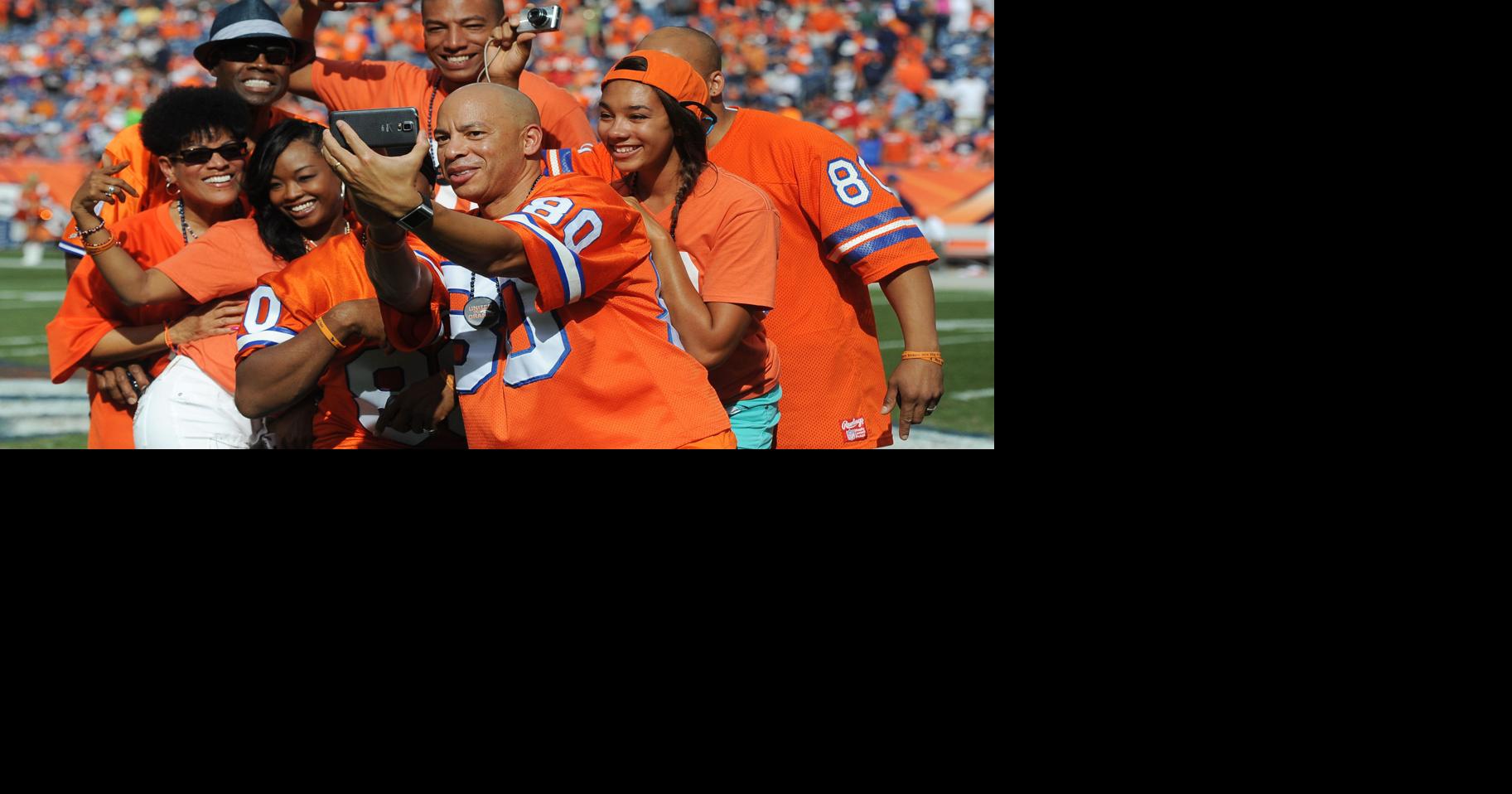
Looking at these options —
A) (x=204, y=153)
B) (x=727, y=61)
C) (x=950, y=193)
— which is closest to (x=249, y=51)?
(x=204, y=153)

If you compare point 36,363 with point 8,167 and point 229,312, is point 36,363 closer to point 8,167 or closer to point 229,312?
point 229,312

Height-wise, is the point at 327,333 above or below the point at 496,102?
below

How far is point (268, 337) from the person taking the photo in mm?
2564

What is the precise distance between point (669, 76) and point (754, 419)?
0.76 metres

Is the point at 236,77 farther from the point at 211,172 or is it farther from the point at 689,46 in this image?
the point at 689,46

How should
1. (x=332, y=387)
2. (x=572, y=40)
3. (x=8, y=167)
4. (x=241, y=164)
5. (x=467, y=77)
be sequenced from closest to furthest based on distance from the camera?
(x=332, y=387) → (x=241, y=164) → (x=467, y=77) → (x=8, y=167) → (x=572, y=40)

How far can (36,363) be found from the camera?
8641 mm

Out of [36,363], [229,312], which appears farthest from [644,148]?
[36,363]

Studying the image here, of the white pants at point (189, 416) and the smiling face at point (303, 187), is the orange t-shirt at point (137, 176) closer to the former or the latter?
the smiling face at point (303, 187)

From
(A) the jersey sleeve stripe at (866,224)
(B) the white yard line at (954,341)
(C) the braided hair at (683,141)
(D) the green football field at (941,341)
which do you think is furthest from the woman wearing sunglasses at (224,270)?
(B) the white yard line at (954,341)

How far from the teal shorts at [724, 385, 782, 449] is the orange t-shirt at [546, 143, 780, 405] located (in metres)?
0.02

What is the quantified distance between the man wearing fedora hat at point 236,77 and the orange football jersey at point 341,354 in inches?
32.9

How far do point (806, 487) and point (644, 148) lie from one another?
94cm

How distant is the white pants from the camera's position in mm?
2826
